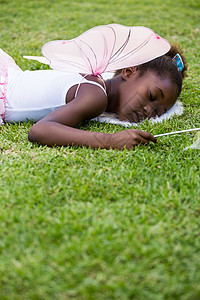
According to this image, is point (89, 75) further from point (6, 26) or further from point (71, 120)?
point (6, 26)

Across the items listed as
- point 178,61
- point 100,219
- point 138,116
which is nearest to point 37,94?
point 138,116

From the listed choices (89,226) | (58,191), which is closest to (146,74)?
(58,191)

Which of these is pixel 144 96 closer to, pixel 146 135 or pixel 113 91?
pixel 113 91

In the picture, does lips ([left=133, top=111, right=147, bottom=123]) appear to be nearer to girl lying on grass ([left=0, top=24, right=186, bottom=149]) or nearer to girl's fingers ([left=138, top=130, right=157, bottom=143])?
girl lying on grass ([left=0, top=24, right=186, bottom=149])

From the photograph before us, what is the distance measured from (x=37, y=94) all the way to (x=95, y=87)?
1.44 feet

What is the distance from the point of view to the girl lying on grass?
2014 millimetres

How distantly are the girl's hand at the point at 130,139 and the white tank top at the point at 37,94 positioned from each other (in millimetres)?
527

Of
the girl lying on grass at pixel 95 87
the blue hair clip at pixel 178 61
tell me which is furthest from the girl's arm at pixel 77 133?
the blue hair clip at pixel 178 61

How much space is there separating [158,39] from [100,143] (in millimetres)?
742

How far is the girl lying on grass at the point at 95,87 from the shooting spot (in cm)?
201

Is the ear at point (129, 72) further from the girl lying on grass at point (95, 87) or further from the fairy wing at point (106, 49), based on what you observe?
the fairy wing at point (106, 49)

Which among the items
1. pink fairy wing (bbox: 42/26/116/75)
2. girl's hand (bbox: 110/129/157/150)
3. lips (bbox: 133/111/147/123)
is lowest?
lips (bbox: 133/111/147/123)

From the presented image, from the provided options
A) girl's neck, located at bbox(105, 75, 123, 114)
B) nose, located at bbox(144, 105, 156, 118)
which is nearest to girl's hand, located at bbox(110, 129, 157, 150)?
nose, located at bbox(144, 105, 156, 118)

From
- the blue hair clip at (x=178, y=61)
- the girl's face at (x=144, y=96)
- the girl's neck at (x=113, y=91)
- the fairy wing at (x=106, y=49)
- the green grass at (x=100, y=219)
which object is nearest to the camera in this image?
the green grass at (x=100, y=219)
